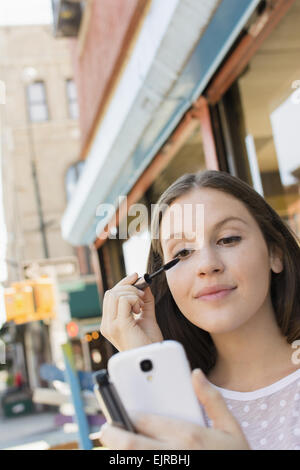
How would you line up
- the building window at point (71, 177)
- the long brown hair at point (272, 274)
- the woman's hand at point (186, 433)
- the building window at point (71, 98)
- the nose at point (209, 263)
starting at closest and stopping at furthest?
the woman's hand at point (186, 433) → the nose at point (209, 263) → the long brown hair at point (272, 274) → the building window at point (71, 177) → the building window at point (71, 98)

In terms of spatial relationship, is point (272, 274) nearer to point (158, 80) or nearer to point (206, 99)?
point (158, 80)

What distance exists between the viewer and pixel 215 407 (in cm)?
64

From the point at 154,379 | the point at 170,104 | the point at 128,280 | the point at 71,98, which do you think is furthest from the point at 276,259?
the point at 71,98

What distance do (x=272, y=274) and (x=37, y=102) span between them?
14843 millimetres

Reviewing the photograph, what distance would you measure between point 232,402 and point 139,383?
1.21ft

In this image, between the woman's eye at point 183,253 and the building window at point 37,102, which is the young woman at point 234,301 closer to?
the woman's eye at point 183,253

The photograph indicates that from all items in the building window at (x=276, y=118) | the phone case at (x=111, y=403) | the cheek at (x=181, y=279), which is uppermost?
the building window at (x=276, y=118)

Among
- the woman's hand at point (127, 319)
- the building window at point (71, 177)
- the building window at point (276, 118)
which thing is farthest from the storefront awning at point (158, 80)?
the building window at point (71, 177)

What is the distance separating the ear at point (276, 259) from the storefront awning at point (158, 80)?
1.30 metres

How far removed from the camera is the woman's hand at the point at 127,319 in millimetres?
941

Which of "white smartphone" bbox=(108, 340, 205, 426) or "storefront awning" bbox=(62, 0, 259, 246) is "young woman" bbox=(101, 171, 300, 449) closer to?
"white smartphone" bbox=(108, 340, 205, 426)

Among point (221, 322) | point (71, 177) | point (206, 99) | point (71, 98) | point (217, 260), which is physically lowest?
point (221, 322)

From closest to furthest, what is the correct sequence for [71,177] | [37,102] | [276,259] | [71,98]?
[276,259]
[71,177]
[71,98]
[37,102]

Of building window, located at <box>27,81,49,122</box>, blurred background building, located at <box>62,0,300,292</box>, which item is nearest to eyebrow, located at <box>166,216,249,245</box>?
blurred background building, located at <box>62,0,300,292</box>
